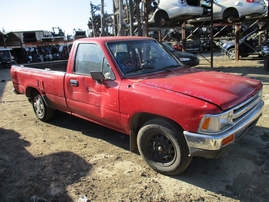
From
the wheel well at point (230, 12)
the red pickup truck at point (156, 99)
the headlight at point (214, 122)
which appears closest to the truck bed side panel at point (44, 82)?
the red pickup truck at point (156, 99)

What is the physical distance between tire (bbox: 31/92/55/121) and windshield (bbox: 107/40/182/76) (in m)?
2.33

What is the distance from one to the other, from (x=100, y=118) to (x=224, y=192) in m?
1.99

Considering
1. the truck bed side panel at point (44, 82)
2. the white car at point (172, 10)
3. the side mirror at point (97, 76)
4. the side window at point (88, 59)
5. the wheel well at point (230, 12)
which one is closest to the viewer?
the side mirror at point (97, 76)

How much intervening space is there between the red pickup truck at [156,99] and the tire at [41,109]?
713 mm

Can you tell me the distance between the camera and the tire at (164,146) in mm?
2795

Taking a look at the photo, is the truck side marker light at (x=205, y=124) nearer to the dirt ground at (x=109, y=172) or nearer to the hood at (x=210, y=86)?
the hood at (x=210, y=86)

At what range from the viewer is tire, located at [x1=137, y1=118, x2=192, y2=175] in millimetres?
2795

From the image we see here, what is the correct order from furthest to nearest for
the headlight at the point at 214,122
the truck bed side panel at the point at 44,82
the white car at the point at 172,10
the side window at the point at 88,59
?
the white car at the point at 172,10 < the truck bed side panel at the point at 44,82 < the side window at the point at 88,59 < the headlight at the point at 214,122

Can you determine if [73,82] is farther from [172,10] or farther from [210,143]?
[172,10]

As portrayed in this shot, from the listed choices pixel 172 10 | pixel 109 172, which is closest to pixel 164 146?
pixel 109 172

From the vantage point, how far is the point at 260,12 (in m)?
10.4

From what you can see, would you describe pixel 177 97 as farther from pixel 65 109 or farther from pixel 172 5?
pixel 172 5

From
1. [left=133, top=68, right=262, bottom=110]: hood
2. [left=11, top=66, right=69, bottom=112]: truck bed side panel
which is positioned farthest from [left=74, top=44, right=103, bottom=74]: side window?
[left=133, top=68, right=262, bottom=110]: hood

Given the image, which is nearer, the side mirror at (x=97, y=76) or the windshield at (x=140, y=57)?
the side mirror at (x=97, y=76)
